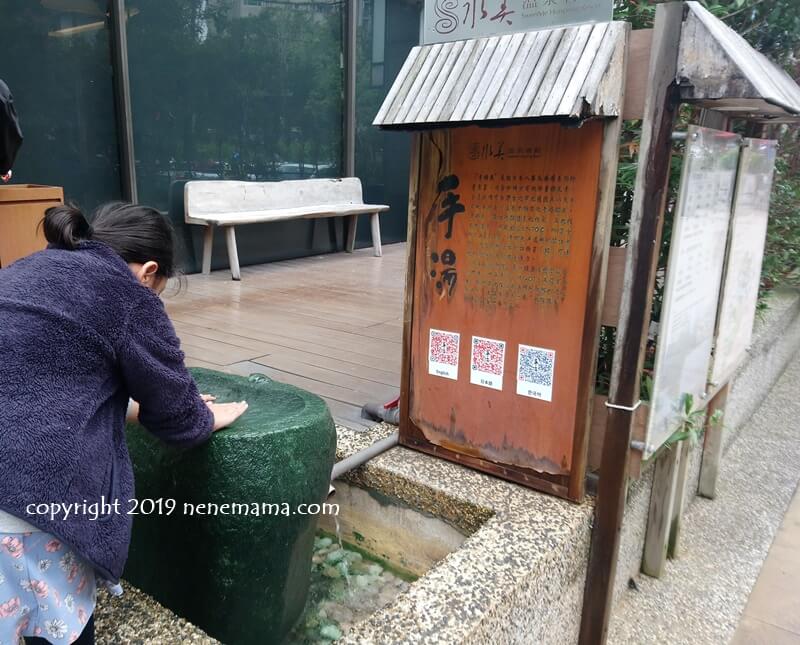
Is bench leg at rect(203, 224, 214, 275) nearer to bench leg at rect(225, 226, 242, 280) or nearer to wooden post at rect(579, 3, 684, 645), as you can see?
bench leg at rect(225, 226, 242, 280)

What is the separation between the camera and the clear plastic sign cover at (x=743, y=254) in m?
2.55

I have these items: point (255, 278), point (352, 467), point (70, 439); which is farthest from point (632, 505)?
point (255, 278)

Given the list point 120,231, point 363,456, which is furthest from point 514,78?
point 363,456

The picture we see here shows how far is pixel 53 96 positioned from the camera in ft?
16.6

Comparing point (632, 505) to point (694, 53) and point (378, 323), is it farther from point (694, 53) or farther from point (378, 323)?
point (378, 323)

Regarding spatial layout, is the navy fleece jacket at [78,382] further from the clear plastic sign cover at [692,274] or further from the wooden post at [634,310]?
the clear plastic sign cover at [692,274]

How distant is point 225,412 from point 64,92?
4.40 m

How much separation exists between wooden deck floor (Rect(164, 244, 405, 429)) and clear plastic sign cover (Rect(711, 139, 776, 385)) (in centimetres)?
148

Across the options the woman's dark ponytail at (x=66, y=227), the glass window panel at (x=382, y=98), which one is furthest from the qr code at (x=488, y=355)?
the glass window panel at (x=382, y=98)

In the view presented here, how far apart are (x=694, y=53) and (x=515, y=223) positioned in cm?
67

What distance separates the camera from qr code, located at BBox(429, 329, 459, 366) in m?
2.34

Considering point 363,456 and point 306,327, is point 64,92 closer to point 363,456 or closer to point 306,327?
point 306,327

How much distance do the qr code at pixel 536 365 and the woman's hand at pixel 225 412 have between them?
880 millimetres

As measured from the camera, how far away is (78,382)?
1.34 metres
